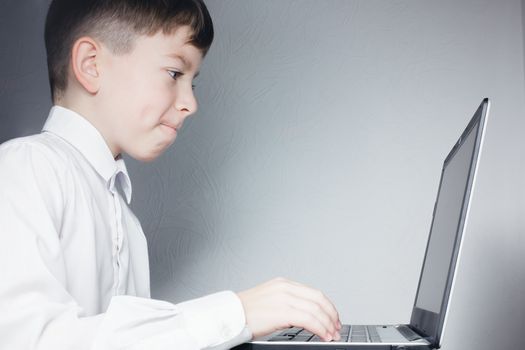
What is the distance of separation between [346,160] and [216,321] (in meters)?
0.75

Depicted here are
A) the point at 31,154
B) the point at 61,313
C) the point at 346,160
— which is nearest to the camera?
the point at 61,313

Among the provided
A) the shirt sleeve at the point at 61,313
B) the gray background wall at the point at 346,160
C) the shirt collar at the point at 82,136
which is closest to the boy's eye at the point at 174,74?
the shirt collar at the point at 82,136

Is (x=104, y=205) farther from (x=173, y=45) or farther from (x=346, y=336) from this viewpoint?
(x=346, y=336)

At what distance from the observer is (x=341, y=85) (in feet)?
4.25

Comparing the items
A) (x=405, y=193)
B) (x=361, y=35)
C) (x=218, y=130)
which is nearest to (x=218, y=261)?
(x=218, y=130)

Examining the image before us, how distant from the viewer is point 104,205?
815 millimetres

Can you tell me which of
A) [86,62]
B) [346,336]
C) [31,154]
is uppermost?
[86,62]

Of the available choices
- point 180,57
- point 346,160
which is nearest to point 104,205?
point 180,57

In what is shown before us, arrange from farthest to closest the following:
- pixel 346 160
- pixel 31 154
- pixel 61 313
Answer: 1. pixel 346 160
2. pixel 31 154
3. pixel 61 313

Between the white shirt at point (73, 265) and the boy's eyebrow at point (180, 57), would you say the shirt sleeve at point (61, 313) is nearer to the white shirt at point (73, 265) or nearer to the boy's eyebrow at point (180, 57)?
the white shirt at point (73, 265)

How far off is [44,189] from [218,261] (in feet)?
2.15

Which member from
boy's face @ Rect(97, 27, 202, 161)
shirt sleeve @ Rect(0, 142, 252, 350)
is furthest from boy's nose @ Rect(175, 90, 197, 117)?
shirt sleeve @ Rect(0, 142, 252, 350)

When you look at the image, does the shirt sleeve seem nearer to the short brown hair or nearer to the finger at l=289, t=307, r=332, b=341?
the finger at l=289, t=307, r=332, b=341

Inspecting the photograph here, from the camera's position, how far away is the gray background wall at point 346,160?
1209mm
